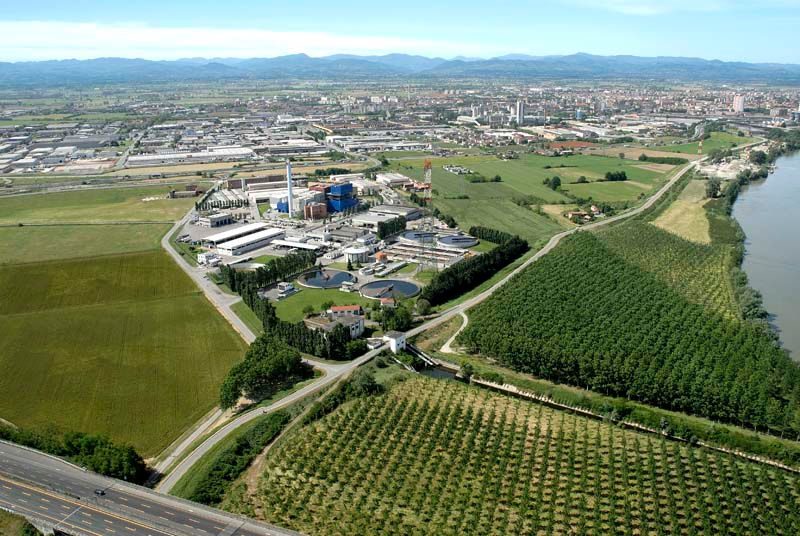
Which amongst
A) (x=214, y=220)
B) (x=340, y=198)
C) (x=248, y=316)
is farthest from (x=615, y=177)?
(x=248, y=316)

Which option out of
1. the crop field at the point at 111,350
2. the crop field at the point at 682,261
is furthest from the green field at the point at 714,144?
the crop field at the point at 111,350

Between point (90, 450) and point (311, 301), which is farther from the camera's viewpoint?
point (311, 301)

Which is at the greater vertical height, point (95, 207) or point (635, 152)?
point (635, 152)

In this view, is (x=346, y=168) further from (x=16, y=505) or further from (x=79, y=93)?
(x=79, y=93)

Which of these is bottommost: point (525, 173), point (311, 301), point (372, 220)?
point (311, 301)

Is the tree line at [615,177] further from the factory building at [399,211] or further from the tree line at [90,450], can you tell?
the tree line at [90,450]

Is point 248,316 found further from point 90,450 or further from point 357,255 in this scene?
point 90,450
